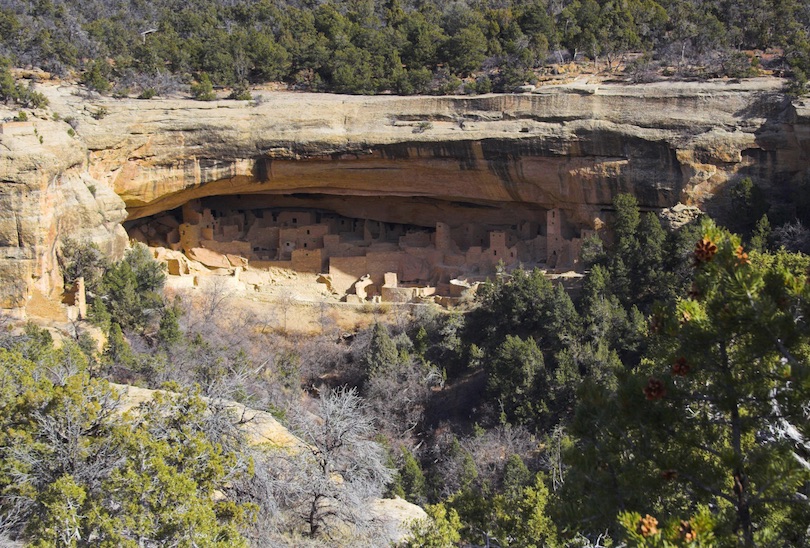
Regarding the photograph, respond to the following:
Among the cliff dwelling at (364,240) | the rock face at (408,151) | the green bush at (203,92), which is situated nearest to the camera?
the rock face at (408,151)

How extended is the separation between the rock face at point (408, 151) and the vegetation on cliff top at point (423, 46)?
197 centimetres

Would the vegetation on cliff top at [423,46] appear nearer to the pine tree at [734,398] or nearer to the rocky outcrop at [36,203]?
the rocky outcrop at [36,203]

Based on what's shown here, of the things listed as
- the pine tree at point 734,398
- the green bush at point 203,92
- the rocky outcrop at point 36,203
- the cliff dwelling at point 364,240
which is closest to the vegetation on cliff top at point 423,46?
the green bush at point 203,92

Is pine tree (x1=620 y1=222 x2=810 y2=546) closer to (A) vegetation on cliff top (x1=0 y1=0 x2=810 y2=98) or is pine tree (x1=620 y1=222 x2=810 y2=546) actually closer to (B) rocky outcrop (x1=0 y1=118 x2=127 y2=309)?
(B) rocky outcrop (x1=0 y1=118 x2=127 y2=309)

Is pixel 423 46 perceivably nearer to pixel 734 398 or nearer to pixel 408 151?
pixel 408 151

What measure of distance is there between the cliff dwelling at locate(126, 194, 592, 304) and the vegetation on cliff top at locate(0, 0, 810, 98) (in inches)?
124

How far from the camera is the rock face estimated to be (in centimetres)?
2047

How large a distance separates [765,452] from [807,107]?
1564 centimetres

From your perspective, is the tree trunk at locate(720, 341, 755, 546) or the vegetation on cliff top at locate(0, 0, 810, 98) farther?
the vegetation on cliff top at locate(0, 0, 810, 98)

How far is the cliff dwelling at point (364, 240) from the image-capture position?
23.5 m

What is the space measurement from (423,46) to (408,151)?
18.2 ft

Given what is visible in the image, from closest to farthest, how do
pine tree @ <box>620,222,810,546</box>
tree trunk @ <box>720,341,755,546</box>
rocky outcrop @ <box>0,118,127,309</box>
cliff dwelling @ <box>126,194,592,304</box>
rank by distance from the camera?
pine tree @ <box>620,222,810,546</box>
tree trunk @ <box>720,341,755,546</box>
rocky outcrop @ <box>0,118,127,309</box>
cliff dwelling @ <box>126,194,592,304</box>

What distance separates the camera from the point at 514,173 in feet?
75.5

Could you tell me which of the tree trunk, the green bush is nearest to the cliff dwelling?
the green bush
